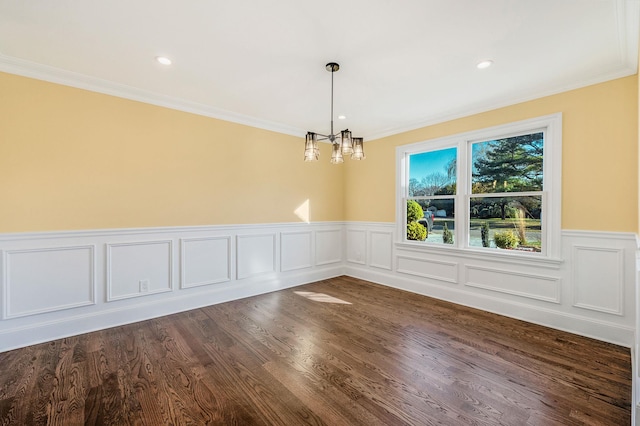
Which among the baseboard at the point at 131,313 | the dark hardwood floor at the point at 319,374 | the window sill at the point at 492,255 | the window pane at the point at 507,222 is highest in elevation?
the window pane at the point at 507,222

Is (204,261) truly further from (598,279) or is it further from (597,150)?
(597,150)

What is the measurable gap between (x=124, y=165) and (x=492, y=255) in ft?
15.1

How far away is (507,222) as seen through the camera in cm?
351

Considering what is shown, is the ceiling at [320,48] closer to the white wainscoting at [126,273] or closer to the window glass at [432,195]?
the window glass at [432,195]

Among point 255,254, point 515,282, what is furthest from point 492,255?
point 255,254

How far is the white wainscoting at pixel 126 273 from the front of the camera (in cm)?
266

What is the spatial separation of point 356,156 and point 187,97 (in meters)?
2.24

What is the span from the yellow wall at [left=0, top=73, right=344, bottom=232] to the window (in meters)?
2.14

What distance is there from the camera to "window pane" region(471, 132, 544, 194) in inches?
129

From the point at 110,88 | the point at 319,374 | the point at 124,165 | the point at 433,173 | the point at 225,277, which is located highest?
the point at 110,88

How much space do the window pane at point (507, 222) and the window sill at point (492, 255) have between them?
0.42 feet

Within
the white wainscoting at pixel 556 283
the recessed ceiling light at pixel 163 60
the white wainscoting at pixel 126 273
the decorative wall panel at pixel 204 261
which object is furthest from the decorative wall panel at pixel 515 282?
the recessed ceiling light at pixel 163 60

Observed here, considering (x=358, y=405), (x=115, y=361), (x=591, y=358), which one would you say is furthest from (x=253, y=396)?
(x=591, y=358)

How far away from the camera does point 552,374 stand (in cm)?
220
